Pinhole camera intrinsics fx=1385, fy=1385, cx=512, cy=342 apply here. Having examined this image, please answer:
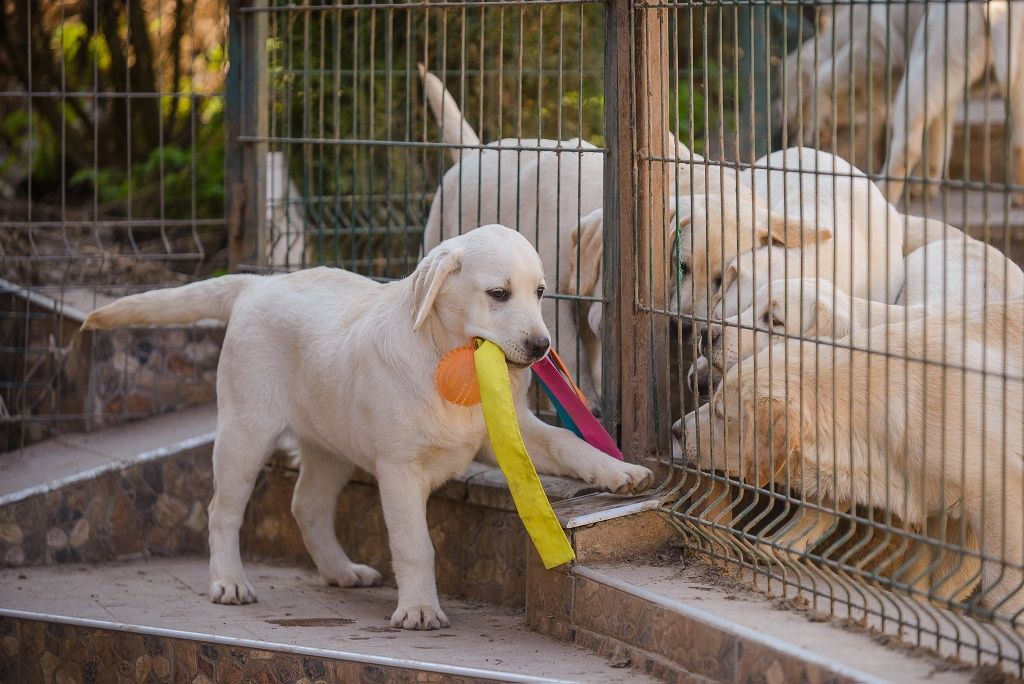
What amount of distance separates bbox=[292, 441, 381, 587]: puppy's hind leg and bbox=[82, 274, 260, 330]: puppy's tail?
66 centimetres

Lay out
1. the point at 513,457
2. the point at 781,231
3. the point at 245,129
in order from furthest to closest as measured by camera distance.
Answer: the point at 245,129 < the point at 781,231 < the point at 513,457

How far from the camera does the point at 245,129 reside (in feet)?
23.1

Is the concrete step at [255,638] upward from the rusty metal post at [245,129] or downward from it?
downward

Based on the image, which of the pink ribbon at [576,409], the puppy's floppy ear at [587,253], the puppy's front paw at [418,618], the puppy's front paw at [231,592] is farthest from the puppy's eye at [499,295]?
the puppy's front paw at [231,592]

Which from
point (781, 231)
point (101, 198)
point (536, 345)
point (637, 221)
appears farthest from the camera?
point (101, 198)

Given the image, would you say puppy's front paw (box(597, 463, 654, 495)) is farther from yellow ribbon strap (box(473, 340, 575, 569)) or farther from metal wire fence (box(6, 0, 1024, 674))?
yellow ribbon strap (box(473, 340, 575, 569))

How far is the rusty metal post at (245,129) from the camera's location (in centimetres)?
697

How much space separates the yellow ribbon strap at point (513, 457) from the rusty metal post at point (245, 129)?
10.1ft

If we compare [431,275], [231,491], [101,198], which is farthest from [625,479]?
[101,198]

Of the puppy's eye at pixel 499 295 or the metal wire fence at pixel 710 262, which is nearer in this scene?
the metal wire fence at pixel 710 262

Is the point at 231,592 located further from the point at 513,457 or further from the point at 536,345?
the point at 536,345

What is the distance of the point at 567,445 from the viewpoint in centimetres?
478

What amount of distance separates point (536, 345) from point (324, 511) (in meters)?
1.59

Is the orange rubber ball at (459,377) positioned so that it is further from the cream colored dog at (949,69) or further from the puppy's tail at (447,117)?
the cream colored dog at (949,69)
